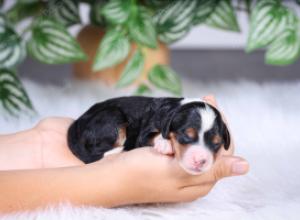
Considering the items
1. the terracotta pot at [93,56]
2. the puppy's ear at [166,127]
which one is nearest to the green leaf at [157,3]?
the terracotta pot at [93,56]

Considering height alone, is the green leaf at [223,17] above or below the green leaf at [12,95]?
above

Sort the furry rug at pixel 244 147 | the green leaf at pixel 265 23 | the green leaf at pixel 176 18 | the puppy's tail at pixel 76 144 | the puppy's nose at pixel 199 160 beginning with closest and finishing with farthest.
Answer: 1. the puppy's nose at pixel 199 160
2. the furry rug at pixel 244 147
3. the puppy's tail at pixel 76 144
4. the green leaf at pixel 265 23
5. the green leaf at pixel 176 18

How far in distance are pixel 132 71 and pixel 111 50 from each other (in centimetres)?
7

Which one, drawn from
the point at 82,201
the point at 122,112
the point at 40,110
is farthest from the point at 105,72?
the point at 82,201

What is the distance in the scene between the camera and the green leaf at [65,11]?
158 centimetres

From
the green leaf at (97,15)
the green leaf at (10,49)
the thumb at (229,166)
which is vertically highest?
the green leaf at (97,15)

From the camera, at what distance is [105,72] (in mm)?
1696

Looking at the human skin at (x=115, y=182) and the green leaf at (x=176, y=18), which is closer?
the human skin at (x=115, y=182)

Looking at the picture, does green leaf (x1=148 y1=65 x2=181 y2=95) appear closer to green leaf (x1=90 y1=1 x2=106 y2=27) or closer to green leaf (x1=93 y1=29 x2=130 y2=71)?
green leaf (x1=93 y1=29 x2=130 y2=71)

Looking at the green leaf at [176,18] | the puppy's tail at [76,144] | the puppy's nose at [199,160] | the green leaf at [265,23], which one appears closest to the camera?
the puppy's nose at [199,160]

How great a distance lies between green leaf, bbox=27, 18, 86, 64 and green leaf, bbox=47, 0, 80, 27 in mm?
160

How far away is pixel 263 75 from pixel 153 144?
4.92 ft

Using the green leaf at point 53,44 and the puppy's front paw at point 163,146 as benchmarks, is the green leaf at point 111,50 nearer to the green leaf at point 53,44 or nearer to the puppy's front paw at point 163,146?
the green leaf at point 53,44

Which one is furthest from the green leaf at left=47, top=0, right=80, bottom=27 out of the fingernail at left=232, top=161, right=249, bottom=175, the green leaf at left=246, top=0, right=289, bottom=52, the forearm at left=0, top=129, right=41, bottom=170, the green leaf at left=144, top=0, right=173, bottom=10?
the fingernail at left=232, top=161, right=249, bottom=175
